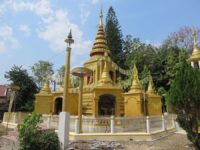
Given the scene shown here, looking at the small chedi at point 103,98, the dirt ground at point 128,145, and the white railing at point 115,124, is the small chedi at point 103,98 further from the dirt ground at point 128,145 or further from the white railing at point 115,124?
the dirt ground at point 128,145

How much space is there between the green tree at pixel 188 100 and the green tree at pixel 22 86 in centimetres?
2537

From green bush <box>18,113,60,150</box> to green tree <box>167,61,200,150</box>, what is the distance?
236 inches

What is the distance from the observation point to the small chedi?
1655 centimetres

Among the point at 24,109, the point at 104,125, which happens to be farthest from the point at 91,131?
the point at 24,109

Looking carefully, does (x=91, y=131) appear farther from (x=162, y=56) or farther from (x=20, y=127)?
(x=162, y=56)

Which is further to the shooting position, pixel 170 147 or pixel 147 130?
pixel 147 130

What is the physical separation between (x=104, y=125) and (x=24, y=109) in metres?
21.4

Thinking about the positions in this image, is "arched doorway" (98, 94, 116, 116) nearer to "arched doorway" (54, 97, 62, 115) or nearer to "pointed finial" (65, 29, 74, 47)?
"arched doorway" (54, 97, 62, 115)

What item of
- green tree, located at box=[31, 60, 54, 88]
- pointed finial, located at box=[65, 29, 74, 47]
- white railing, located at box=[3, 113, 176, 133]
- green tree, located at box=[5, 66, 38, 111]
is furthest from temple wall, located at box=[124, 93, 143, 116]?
green tree, located at box=[31, 60, 54, 88]

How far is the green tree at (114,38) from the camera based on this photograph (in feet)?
166

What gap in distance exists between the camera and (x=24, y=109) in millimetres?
30312

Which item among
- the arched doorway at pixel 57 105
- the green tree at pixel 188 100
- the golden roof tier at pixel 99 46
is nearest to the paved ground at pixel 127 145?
the green tree at pixel 188 100

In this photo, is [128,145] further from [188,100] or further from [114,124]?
[188,100]

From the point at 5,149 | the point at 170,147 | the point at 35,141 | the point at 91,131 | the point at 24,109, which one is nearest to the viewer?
the point at 35,141
